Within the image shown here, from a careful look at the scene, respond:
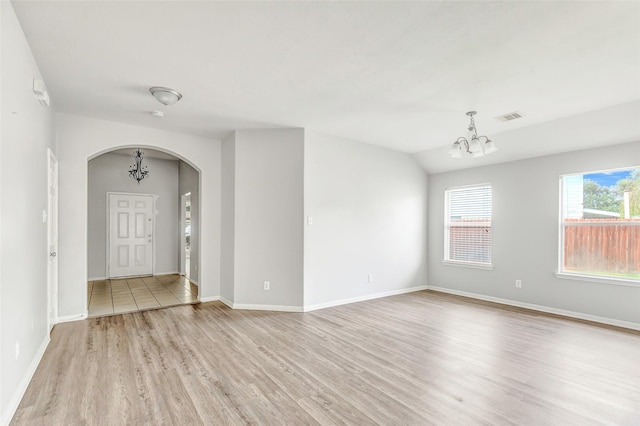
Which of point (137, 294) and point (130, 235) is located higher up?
point (130, 235)

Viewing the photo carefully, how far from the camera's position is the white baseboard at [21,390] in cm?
207

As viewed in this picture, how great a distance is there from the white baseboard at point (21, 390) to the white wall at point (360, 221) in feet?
9.68

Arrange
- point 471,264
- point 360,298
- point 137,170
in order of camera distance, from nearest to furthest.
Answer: point 360,298 → point 471,264 → point 137,170

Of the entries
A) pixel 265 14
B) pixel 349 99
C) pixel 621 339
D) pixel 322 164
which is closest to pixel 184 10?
pixel 265 14

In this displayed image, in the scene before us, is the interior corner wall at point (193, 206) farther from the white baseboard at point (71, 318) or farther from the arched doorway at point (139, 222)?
the white baseboard at point (71, 318)

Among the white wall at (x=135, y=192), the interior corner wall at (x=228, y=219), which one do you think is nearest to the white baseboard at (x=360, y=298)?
the interior corner wall at (x=228, y=219)

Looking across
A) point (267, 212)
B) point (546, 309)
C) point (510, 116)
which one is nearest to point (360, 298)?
point (267, 212)

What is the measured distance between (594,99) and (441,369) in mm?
3300

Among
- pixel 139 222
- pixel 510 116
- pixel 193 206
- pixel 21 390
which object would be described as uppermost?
pixel 510 116

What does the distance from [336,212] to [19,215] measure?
3687 mm

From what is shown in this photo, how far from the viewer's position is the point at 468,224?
6035 mm

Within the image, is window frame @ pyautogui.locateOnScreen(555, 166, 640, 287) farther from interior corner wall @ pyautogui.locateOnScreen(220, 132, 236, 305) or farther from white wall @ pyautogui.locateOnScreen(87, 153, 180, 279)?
white wall @ pyautogui.locateOnScreen(87, 153, 180, 279)

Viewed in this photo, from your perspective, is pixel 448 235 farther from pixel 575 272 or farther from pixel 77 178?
pixel 77 178

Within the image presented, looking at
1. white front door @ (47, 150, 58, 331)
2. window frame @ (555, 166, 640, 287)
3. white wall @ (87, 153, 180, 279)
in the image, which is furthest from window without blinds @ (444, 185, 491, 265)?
white wall @ (87, 153, 180, 279)
